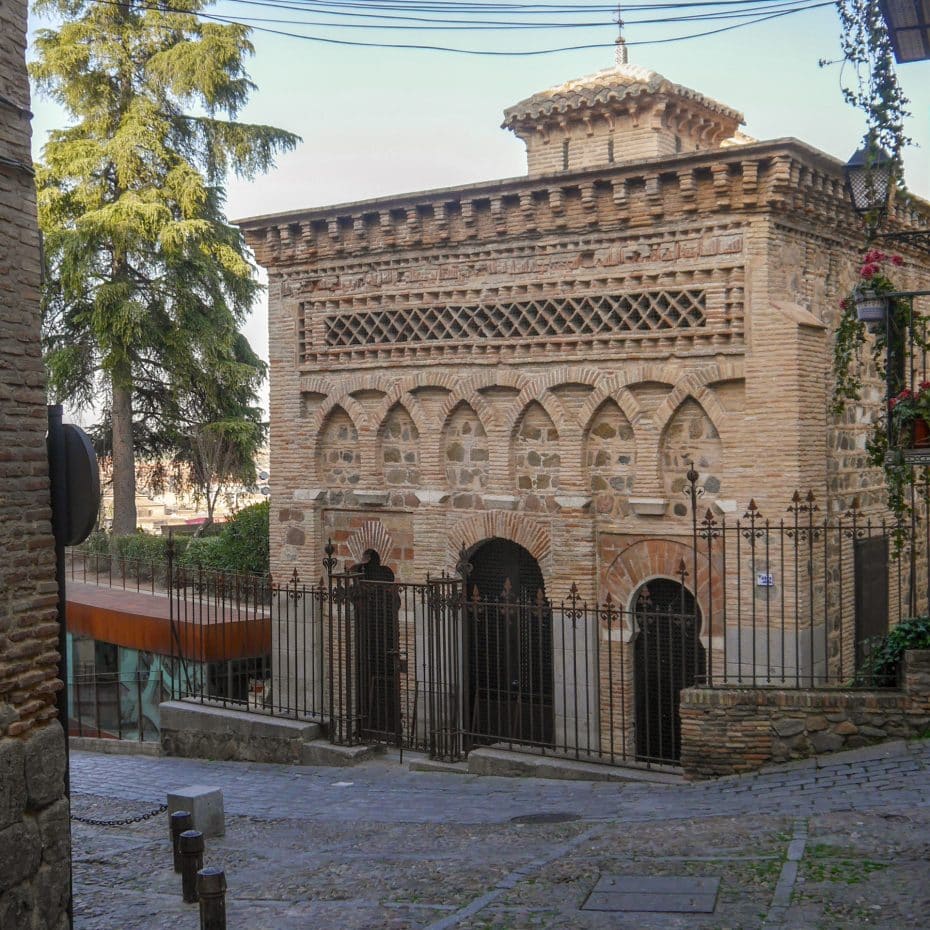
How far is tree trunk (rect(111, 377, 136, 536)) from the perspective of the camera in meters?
28.1

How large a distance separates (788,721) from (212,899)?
6.03 metres

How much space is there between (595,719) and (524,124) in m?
8.45

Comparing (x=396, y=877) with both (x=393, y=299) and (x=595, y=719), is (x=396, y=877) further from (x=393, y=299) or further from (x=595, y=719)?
(x=393, y=299)

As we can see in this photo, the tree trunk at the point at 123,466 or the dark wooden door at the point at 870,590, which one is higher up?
the tree trunk at the point at 123,466

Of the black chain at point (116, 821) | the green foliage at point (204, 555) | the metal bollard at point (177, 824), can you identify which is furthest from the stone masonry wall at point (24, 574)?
the green foliage at point (204, 555)

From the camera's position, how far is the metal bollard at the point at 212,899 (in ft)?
21.8

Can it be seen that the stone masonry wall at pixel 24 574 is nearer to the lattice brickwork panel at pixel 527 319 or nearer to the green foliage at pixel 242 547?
the lattice brickwork panel at pixel 527 319

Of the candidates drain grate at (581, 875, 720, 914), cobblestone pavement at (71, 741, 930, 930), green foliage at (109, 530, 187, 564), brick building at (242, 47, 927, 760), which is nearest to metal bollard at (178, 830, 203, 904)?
cobblestone pavement at (71, 741, 930, 930)

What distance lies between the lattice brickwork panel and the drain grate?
23.9 ft

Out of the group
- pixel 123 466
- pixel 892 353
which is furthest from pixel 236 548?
pixel 892 353

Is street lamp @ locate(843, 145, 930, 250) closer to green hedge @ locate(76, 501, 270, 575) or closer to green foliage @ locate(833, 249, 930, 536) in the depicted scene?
green foliage @ locate(833, 249, 930, 536)

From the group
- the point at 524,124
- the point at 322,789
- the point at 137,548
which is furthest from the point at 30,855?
the point at 137,548

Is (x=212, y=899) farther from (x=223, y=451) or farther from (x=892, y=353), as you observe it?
(x=223, y=451)

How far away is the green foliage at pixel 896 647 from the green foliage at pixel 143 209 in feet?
62.8
